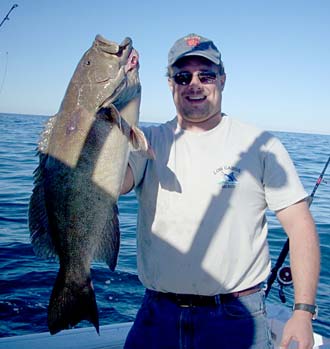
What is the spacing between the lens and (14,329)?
17.1ft

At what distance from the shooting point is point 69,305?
7.92 feet

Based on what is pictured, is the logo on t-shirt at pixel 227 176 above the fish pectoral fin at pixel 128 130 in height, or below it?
below

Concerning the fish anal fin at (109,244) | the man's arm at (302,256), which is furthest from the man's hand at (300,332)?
the fish anal fin at (109,244)

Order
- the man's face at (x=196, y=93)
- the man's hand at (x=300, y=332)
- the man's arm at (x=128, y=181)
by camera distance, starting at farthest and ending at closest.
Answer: the man's face at (x=196, y=93) → the man's arm at (x=128, y=181) → the man's hand at (x=300, y=332)

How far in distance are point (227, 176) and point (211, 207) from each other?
0.73 ft

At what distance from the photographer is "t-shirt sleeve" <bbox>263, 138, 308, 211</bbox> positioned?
267cm

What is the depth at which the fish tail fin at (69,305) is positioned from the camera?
239 cm

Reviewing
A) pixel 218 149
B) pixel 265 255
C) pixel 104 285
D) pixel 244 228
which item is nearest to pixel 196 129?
pixel 218 149

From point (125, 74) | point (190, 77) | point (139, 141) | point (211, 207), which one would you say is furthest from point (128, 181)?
point (190, 77)

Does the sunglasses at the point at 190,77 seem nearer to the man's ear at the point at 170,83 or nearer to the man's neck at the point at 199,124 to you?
the man's ear at the point at 170,83

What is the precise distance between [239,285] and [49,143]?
1457 mm

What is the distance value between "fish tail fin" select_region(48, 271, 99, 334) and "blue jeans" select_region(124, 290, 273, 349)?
0.42 m

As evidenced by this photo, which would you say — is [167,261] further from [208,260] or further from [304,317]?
[304,317]

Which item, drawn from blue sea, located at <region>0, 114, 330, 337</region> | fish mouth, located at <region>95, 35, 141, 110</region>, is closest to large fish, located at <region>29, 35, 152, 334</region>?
fish mouth, located at <region>95, 35, 141, 110</region>
